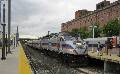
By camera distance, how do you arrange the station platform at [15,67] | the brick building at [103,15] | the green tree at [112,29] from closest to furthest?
the station platform at [15,67] < the green tree at [112,29] < the brick building at [103,15]

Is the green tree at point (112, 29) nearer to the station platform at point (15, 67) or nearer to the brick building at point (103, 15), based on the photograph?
the brick building at point (103, 15)

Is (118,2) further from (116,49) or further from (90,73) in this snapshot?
(90,73)

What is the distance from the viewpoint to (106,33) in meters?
61.7

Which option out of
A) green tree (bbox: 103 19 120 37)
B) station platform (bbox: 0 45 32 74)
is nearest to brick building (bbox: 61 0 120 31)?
green tree (bbox: 103 19 120 37)

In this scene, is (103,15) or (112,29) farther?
(103,15)

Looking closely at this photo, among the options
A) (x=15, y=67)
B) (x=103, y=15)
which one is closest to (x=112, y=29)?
(x=103, y=15)

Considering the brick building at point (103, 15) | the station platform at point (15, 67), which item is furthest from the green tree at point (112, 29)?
the station platform at point (15, 67)

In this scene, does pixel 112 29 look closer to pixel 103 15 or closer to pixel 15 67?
pixel 103 15

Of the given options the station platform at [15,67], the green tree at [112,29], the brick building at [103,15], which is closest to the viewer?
the station platform at [15,67]

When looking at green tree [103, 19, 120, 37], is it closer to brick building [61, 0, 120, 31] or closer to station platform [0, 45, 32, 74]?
brick building [61, 0, 120, 31]

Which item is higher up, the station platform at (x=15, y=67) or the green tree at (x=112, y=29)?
the green tree at (x=112, y=29)

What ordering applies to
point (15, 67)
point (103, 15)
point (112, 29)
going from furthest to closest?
point (103, 15), point (112, 29), point (15, 67)

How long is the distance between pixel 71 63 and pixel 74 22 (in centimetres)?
8790

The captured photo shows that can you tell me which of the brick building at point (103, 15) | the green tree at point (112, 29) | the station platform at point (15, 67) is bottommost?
the station platform at point (15, 67)
